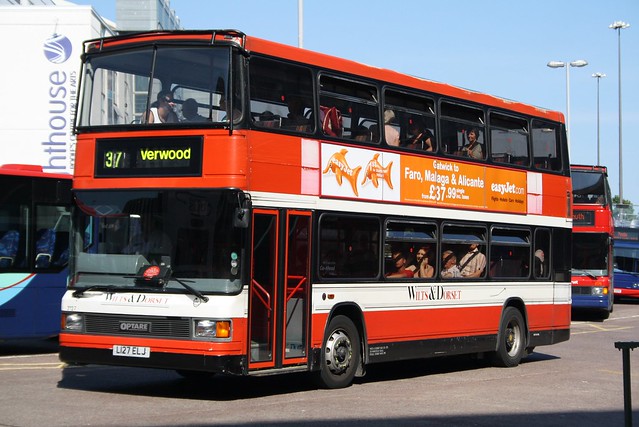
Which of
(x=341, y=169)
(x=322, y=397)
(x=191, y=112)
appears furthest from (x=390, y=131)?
(x=322, y=397)

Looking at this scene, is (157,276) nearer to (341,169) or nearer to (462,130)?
(341,169)

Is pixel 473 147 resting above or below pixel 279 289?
above

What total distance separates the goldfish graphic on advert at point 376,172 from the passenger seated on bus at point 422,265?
1.30 meters

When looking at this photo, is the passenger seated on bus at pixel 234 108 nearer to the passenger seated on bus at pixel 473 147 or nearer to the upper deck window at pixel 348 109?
the upper deck window at pixel 348 109

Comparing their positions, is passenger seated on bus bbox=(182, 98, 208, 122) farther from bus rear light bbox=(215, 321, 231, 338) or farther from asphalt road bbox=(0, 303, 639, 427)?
asphalt road bbox=(0, 303, 639, 427)

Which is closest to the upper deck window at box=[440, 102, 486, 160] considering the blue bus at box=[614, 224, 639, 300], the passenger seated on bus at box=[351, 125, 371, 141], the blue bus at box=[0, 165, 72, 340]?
the passenger seated on bus at box=[351, 125, 371, 141]

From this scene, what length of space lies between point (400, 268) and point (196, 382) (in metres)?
3.36

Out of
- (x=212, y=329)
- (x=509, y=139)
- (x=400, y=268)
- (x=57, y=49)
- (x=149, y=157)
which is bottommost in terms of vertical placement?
(x=212, y=329)

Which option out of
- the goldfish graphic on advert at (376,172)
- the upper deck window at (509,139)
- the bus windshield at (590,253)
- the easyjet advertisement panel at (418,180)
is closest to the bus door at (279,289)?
the easyjet advertisement panel at (418,180)

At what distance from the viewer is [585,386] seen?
15469 mm

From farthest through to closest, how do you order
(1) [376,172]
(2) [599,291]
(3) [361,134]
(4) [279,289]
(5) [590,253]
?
(5) [590,253], (2) [599,291], (1) [376,172], (3) [361,134], (4) [279,289]

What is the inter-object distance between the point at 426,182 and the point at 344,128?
85.1 inches

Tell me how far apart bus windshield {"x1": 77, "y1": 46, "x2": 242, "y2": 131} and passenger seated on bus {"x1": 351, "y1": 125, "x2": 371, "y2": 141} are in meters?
2.58

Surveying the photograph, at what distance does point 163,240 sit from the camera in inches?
495
